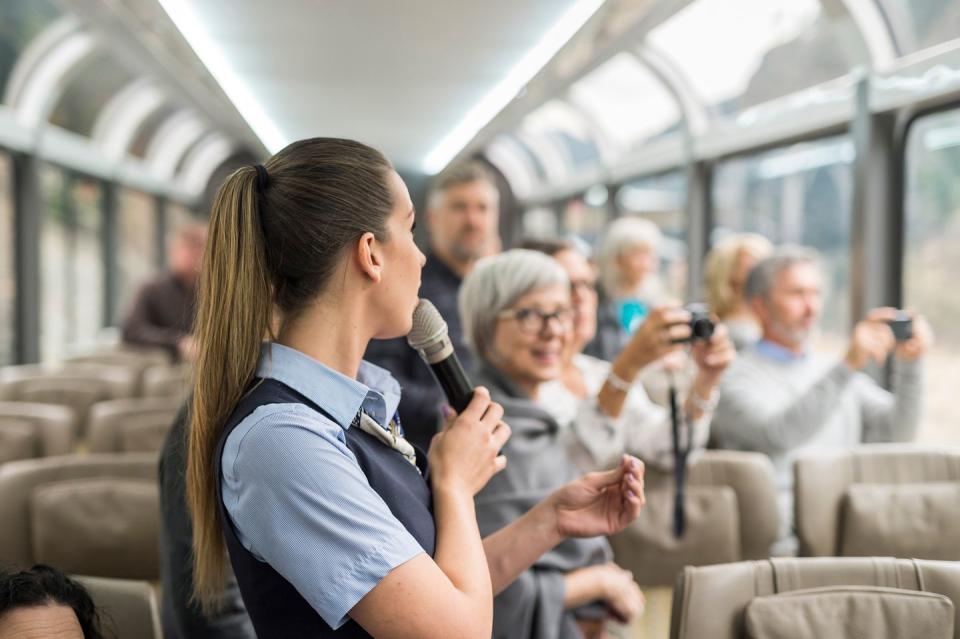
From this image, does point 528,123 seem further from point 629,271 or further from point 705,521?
point 705,521

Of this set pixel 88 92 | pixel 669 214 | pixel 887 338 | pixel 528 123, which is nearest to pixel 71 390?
pixel 88 92

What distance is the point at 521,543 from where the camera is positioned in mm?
1681

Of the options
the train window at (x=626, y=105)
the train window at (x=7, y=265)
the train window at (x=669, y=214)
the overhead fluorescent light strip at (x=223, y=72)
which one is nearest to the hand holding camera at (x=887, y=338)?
the overhead fluorescent light strip at (x=223, y=72)

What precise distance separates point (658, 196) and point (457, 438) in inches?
270

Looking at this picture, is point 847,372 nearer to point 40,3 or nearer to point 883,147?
point 883,147

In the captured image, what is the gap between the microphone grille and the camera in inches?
60.2

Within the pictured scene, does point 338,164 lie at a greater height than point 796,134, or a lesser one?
lesser

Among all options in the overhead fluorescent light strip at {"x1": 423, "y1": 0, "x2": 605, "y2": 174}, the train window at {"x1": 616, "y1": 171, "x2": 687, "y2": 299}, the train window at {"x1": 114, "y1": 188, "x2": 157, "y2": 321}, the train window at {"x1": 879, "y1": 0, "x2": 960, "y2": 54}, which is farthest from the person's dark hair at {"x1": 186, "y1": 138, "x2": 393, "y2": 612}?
the train window at {"x1": 114, "y1": 188, "x2": 157, "y2": 321}

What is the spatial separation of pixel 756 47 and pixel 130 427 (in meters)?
4.29

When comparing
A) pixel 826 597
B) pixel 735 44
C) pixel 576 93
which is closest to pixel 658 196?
pixel 576 93

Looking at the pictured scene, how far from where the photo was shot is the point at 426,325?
1.53 m

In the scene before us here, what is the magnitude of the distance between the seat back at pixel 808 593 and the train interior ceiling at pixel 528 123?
5 centimetres

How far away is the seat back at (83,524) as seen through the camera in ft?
8.98

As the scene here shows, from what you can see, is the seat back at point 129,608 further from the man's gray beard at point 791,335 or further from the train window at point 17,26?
the train window at point 17,26
